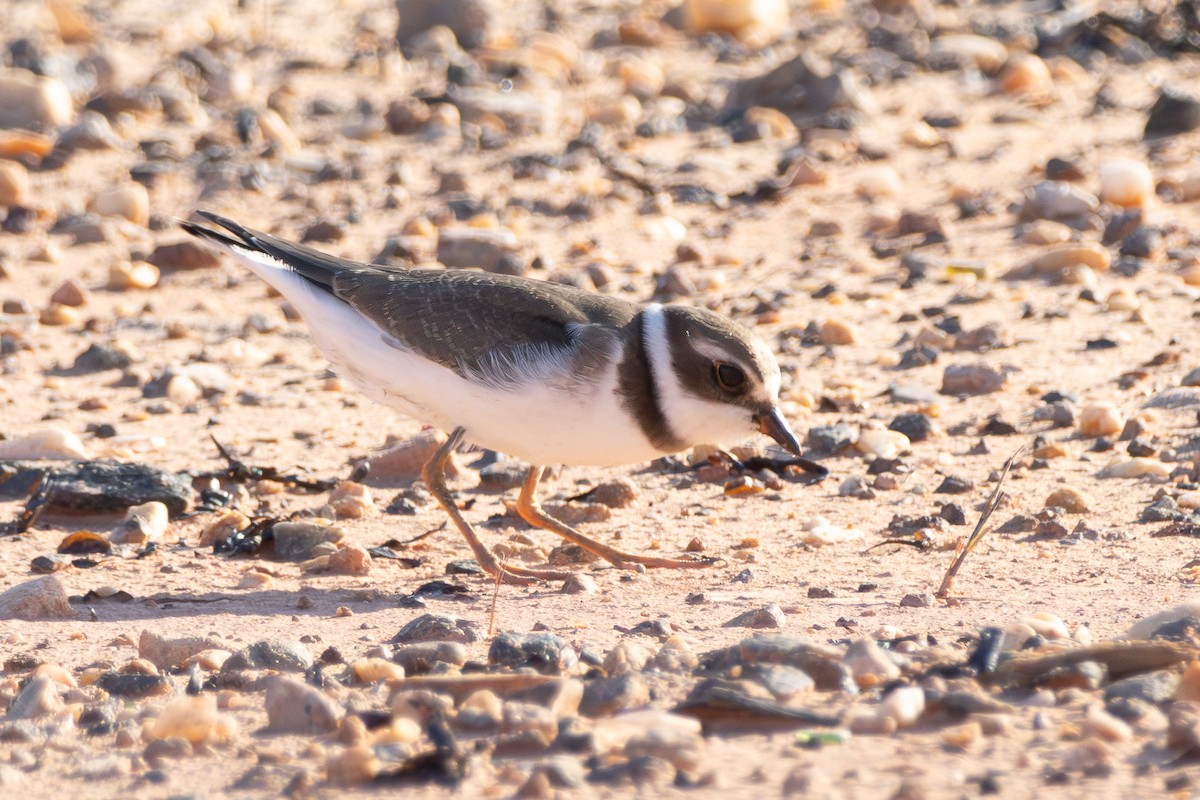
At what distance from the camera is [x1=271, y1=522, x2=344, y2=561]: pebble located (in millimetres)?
5602

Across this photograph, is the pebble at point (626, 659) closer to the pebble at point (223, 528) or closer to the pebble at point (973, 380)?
the pebble at point (223, 528)

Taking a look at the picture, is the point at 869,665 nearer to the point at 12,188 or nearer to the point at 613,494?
the point at 613,494

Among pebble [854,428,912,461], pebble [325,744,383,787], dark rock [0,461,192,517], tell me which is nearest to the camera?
pebble [325,744,383,787]

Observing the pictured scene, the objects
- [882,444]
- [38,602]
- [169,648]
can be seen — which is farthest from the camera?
[882,444]

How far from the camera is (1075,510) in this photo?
565 cm

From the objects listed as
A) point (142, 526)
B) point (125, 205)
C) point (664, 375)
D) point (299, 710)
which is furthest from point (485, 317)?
point (125, 205)

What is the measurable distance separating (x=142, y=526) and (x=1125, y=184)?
610cm

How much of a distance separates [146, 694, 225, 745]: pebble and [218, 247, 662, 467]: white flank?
1701mm

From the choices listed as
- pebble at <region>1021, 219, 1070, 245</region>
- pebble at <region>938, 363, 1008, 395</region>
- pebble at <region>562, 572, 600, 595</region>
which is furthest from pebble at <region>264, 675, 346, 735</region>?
pebble at <region>1021, 219, 1070, 245</region>

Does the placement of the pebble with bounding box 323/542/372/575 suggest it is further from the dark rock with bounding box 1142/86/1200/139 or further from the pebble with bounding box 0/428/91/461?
the dark rock with bounding box 1142/86/1200/139

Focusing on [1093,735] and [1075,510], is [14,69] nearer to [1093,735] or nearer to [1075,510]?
[1075,510]

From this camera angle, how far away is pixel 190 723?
371 centimetres

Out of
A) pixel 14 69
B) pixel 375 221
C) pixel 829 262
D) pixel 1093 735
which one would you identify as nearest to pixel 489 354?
pixel 1093 735

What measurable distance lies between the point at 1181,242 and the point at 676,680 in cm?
584
